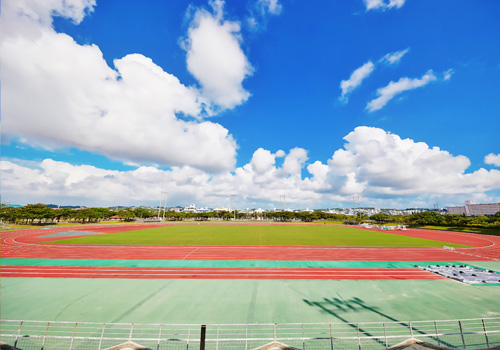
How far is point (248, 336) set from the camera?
412 inches

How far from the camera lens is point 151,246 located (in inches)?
1272

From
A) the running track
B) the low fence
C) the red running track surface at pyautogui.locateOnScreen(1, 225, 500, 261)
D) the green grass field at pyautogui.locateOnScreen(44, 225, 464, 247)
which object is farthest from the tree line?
the low fence

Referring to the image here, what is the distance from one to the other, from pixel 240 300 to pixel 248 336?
3890 millimetres

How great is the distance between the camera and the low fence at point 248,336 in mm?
9766

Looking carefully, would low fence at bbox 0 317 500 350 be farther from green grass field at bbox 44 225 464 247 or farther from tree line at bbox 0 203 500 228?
tree line at bbox 0 203 500 228

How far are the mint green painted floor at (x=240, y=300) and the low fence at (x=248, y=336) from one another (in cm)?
81

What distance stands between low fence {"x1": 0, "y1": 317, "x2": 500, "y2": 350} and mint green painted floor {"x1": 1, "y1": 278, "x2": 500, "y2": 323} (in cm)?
81

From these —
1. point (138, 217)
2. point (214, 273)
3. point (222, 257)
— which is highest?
point (138, 217)

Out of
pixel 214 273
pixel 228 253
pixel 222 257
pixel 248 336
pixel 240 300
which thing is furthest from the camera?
pixel 228 253

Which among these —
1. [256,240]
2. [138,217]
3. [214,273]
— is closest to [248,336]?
[214,273]

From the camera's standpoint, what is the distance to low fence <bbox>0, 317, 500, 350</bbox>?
977 centimetres

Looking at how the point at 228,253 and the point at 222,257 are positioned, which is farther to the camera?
the point at 228,253

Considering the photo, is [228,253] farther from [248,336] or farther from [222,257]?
[248,336]

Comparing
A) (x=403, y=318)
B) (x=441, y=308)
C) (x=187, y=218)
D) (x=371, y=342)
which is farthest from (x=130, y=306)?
(x=187, y=218)
